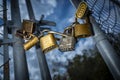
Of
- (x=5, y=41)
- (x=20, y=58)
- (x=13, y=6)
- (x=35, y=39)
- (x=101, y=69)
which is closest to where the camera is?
(x=35, y=39)

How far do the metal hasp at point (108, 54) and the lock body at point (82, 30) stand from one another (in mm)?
940

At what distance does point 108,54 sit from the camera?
3.71 m

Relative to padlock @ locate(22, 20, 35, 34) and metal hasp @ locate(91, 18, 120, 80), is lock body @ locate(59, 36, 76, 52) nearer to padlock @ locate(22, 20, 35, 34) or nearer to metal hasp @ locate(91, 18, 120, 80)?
padlock @ locate(22, 20, 35, 34)

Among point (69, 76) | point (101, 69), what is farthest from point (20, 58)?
point (69, 76)

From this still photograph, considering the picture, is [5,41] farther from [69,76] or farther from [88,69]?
[69,76]

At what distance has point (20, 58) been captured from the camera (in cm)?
362

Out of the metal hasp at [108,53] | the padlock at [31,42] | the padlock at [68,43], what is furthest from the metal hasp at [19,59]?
the metal hasp at [108,53]

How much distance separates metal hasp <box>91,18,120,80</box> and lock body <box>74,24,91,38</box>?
37.0 inches

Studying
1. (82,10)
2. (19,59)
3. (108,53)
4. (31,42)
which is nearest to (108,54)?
(108,53)

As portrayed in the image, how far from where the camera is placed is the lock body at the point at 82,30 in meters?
2.95

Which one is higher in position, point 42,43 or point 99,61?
point 99,61

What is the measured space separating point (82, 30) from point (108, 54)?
1.03 meters

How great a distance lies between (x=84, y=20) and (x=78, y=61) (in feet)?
49.5

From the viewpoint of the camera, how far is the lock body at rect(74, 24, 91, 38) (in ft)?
9.68
